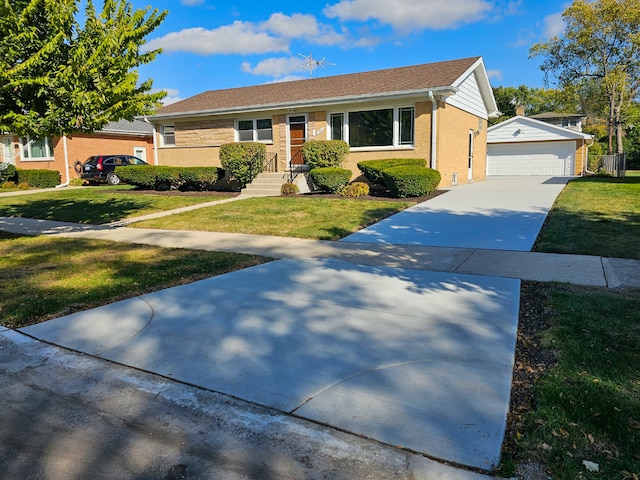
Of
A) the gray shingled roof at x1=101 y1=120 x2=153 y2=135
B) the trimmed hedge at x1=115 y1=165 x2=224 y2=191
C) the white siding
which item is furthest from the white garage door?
the gray shingled roof at x1=101 y1=120 x2=153 y2=135

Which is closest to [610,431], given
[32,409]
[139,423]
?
[139,423]

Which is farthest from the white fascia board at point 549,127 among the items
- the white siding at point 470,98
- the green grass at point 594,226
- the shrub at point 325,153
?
the shrub at point 325,153

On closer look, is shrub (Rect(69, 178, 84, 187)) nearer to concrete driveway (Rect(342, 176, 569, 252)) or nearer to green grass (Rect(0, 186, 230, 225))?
green grass (Rect(0, 186, 230, 225))

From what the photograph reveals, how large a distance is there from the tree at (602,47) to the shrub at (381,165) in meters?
17.5

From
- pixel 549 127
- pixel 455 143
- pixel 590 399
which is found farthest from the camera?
pixel 549 127

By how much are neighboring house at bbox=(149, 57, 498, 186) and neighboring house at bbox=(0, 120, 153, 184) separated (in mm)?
6874

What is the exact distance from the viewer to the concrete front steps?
1736 centimetres

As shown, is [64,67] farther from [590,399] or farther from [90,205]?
[590,399]

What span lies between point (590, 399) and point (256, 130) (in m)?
19.0

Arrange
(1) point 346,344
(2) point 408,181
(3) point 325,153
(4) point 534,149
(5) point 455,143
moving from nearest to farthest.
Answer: (1) point 346,344, (2) point 408,181, (3) point 325,153, (5) point 455,143, (4) point 534,149

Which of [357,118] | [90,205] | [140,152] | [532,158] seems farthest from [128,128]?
[532,158]

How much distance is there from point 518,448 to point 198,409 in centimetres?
189

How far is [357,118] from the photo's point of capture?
719 inches

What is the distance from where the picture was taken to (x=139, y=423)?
9.52 ft
